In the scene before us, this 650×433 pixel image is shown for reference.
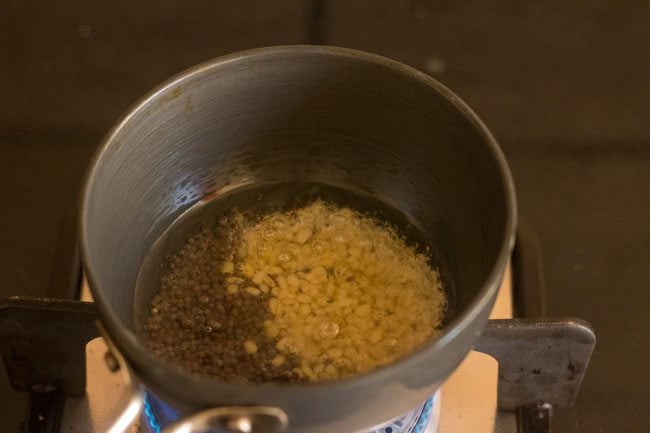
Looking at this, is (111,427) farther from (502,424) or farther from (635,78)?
(635,78)

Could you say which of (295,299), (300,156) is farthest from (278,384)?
(300,156)

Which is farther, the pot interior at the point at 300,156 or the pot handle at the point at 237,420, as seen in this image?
the pot interior at the point at 300,156

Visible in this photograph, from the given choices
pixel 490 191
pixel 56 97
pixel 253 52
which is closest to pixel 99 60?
pixel 56 97

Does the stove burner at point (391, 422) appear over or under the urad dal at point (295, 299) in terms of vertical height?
under

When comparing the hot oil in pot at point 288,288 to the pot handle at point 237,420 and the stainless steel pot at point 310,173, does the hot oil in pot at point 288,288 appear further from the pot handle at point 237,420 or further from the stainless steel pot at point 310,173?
the pot handle at point 237,420

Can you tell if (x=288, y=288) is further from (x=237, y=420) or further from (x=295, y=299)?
(x=237, y=420)

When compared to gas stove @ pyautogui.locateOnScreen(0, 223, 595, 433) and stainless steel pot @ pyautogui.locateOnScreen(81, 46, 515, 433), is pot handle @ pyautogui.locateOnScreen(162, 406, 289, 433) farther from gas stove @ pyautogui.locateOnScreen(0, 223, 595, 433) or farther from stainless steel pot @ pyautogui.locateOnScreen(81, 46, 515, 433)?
gas stove @ pyautogui.locateOnScreen(0, 223, 595, 433)

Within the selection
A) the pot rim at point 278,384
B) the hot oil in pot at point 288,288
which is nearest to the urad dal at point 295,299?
the hot oil in pot at point 288,288
